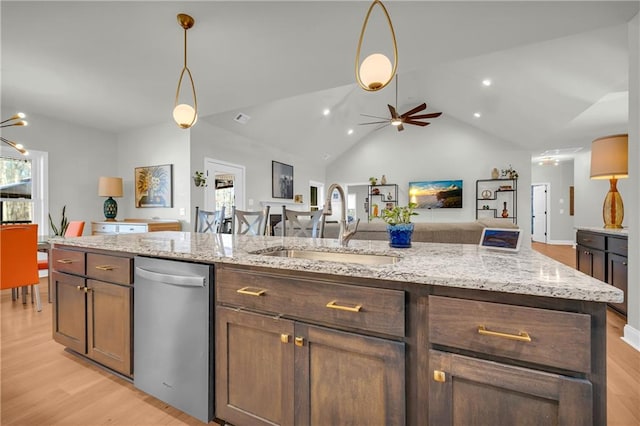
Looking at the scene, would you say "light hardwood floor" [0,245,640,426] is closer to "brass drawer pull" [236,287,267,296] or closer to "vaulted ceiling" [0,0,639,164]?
"brass drawer pull" [236,287,267,296]

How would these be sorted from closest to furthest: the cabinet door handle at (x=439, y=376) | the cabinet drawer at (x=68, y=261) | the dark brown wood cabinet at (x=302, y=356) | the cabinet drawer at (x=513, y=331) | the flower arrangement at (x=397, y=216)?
the cabinet drawer at (x=513, y=331) → the cabinet door handle at (x=439, y=376) → the dark brown wood cabinet at (x=302, y=356) → the flower arrangement at (x=397, y=216) → the cabinet drawer at (x=68, y=261)

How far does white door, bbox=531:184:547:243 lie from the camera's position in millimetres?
9134

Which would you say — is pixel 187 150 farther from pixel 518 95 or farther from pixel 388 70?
pixel 518 95

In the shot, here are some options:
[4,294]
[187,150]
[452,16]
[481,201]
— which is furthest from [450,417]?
[481,201]

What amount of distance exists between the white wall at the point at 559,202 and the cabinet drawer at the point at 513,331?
1022 cm

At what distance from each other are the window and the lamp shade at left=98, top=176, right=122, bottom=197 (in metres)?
0.73

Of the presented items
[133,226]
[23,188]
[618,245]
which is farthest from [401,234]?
[23,188]

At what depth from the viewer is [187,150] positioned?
188 inches

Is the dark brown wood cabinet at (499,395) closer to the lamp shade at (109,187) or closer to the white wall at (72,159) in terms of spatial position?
the lamp shade at (109,187)

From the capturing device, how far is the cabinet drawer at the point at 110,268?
5.49ft

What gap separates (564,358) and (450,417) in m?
0.37

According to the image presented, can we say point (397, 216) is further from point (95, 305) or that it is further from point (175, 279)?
point (95, 305)

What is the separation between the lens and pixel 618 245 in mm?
2715

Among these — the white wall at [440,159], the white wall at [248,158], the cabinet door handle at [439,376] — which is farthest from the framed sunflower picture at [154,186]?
the white wall at [440,159]
